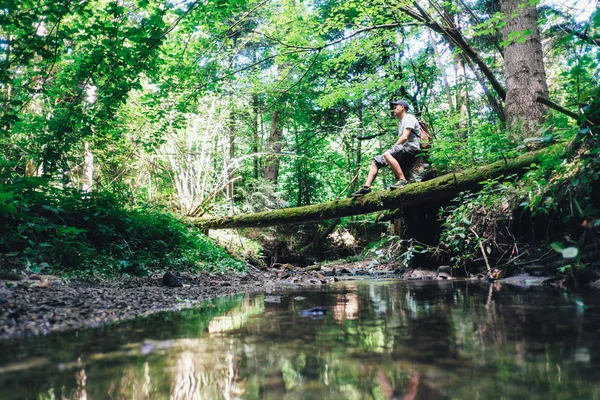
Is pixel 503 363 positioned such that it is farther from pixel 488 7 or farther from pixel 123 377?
pixel 488 7

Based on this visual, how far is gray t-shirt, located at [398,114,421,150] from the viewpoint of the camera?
25.0ft

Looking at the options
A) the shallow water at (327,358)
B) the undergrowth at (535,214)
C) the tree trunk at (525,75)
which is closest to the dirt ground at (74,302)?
the shallow water at (327,358)

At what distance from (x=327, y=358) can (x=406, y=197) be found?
5.65 m

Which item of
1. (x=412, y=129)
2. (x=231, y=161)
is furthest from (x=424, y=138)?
(x=231, y=161)

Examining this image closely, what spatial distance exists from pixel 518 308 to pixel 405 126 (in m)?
5.98

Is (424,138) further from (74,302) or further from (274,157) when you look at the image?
(74,302)

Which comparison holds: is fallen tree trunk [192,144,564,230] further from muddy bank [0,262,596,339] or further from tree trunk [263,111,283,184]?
tree trunk [263,111,283,184]

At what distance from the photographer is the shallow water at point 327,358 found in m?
0.97

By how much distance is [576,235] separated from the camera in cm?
376

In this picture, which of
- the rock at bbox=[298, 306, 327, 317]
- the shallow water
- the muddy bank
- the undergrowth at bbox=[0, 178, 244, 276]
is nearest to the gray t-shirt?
the muddy bank

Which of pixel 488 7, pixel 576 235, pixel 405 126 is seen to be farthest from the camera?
pixel 488 7

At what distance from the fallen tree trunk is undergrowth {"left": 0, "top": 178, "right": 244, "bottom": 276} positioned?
1966 mm

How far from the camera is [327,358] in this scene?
1269mm

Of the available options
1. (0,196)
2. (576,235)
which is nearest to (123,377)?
(0,196)
